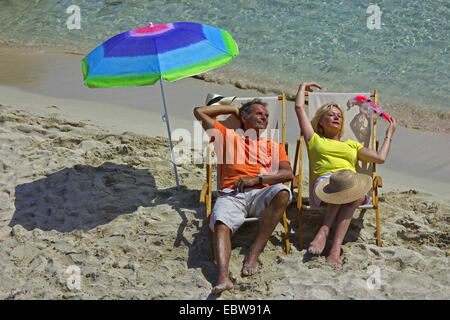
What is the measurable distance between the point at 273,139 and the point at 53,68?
195 inches

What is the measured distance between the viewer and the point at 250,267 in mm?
4039

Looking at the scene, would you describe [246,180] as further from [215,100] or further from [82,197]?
[82,197]

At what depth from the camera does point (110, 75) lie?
14.5 ft

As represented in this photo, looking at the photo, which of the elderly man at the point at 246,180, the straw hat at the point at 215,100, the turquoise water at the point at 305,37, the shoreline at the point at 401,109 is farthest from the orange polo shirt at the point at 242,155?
the turquoise water at the point at 305,37

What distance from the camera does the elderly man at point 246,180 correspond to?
4.11 m

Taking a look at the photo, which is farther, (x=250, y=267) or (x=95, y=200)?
(x=95, y=200)

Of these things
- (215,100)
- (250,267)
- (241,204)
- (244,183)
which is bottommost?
(250,267)

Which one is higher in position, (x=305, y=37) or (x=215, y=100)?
(x=215, y=100)

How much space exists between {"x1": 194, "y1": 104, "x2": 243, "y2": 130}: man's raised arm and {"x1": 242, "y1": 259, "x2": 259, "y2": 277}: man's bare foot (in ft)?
4.09

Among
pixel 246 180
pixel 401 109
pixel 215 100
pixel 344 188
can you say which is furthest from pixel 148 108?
pixel 344 188

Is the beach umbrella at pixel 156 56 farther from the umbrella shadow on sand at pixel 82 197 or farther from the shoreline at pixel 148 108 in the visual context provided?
the shoreline at pixel 148 108

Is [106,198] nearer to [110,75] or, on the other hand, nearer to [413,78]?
[110,75]

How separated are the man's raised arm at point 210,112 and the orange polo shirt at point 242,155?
61 millimetres

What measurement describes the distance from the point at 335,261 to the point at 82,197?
2284 millimetres
